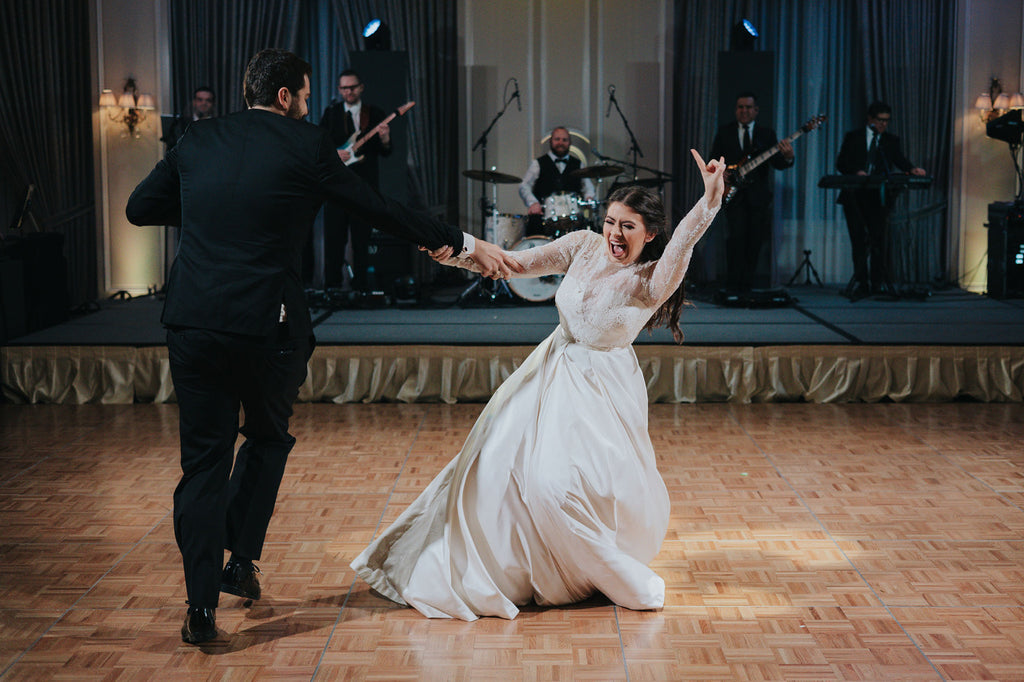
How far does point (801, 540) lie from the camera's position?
141 inches

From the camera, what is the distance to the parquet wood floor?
2674 mm

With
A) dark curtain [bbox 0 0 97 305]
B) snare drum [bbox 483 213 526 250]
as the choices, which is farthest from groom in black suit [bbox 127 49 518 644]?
dark curtain [bbox 0 0 97 305]

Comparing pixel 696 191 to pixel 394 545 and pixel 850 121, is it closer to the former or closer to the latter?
pixel 850 121

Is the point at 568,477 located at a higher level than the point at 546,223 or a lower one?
lower

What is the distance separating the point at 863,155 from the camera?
7.95 meters

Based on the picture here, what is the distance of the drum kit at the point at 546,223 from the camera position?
7.21 meters

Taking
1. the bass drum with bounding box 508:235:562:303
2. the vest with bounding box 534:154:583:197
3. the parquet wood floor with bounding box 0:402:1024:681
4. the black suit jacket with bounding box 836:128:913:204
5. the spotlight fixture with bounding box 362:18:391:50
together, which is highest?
the spotlight fixture with bounding box 362:18:391:50

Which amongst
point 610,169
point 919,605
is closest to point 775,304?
point 610,169

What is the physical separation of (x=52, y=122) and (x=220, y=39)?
186 centimetres

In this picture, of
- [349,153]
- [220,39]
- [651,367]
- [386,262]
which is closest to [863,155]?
[651,367]

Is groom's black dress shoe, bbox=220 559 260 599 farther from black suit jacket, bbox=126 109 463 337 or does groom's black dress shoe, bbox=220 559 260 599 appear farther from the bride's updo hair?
the bride's updo hair

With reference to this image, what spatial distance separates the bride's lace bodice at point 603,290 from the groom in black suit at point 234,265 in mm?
496

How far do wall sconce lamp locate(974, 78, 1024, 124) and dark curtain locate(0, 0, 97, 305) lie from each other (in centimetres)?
→ 717

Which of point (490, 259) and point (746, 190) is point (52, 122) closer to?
point (746, 190)
